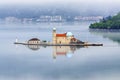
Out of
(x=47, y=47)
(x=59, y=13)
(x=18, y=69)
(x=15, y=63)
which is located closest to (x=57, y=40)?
(x=47, y=47)

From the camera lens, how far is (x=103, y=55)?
2227cm

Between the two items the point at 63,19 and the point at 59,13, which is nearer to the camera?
the point at 63,19

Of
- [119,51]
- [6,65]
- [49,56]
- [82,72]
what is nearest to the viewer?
[82,72]

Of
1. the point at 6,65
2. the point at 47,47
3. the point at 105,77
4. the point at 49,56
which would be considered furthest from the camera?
the point at 47,47

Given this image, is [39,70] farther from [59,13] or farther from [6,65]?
[59,13]

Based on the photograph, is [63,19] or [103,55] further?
[63,19]

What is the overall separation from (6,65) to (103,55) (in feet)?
16.4

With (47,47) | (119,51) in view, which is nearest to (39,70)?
(119,51)

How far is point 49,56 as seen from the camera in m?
22.1

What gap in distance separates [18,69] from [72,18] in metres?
102

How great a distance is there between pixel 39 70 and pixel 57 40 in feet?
38.2

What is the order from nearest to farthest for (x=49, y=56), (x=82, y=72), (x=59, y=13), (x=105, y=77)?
(x=105, y=77)
(x=82, y=72)
(x=49, y=56)
(x=59, y=13)

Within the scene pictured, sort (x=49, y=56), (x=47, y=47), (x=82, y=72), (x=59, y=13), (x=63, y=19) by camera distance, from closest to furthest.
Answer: (x=82, y=72) → (x=49, y=56) → (x=47, y=47) → (x=63, y=19) → (x=59, y=13)

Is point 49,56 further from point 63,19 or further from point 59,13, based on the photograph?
point 59,13
